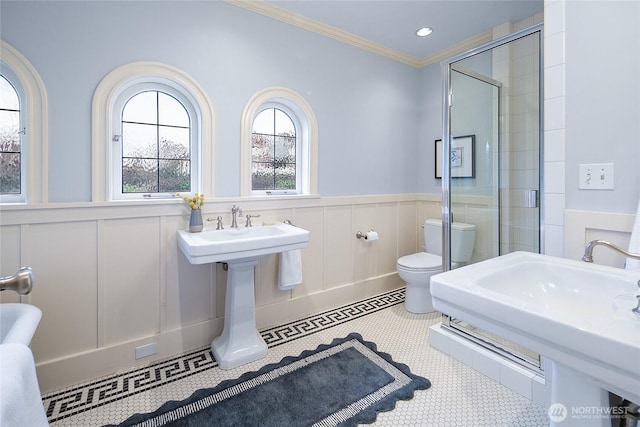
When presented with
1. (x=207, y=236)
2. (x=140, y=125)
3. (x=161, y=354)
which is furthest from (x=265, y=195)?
(x=161, y=354)

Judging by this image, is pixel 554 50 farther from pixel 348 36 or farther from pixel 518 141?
pixel 348 36

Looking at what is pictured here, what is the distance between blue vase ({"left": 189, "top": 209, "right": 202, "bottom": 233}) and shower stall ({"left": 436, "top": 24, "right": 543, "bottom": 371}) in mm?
1765

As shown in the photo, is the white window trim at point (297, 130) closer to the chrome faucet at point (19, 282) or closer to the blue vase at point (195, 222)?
the blue vase at point (195, 222)

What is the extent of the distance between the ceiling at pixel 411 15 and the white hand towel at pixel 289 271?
1.92 meters

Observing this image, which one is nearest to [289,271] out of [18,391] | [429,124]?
[18,391]

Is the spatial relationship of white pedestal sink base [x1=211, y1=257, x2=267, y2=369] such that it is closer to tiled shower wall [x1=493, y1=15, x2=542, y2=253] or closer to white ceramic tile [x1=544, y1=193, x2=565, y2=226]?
white ceramic tile [x1=544, y1=193, x2=565, y2=226]

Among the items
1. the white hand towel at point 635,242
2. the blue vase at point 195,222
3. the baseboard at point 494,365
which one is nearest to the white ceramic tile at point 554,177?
the white hand towel at point 635,242

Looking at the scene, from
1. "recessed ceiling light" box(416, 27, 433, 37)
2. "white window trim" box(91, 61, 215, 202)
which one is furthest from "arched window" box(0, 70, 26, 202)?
"recessed ceiling light" box(416, 27, 433, 37)

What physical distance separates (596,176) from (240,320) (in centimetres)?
205

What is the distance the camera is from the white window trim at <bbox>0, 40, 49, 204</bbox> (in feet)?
5.28

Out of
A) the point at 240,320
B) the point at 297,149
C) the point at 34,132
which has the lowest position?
the point at 240,320

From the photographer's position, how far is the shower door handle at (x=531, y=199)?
2.06 meters

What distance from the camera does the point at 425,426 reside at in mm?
1460

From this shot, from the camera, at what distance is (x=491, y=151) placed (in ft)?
7.80
